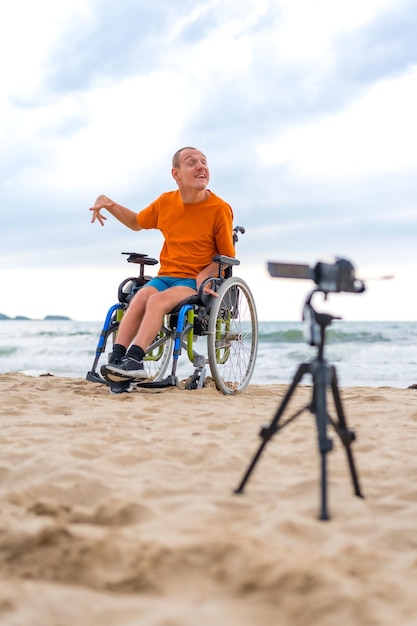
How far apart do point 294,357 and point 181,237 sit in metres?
7.82

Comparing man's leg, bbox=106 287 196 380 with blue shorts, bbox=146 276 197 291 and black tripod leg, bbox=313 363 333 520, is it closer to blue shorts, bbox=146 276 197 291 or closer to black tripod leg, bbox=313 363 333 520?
blue shorts, bbox=146 276 197 291

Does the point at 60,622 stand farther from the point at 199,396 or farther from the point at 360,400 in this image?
the point at 360,400

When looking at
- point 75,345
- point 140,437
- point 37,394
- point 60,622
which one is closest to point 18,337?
point 75,345

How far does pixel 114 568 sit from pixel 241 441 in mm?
1280

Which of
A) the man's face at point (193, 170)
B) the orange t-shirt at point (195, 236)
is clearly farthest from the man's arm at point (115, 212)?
the man's face at point (193, 170)

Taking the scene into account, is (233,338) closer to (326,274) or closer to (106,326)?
(106,326)

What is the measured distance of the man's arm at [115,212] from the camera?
4.72 metres

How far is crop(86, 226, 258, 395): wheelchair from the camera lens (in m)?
4.34

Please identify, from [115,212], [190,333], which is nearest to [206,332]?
[190,333]

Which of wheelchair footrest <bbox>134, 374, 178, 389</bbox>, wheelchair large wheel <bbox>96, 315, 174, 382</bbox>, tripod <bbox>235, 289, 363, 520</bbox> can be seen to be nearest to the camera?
tripod <bbox>235, 289, 363, 520</bbox>

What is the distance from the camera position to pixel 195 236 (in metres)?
4.61

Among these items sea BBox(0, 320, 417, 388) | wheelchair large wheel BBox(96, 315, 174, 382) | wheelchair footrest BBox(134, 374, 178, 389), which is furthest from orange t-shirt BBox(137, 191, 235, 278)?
sea BBox(0, 320, 417, 388)

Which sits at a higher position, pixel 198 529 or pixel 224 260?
pixel 224 260

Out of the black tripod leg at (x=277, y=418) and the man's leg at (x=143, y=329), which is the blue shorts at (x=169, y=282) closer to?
the man's leg at (x=143, y=329)
